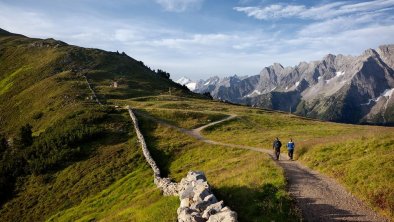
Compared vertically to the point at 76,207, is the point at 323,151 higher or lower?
higher

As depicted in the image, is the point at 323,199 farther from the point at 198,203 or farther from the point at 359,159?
the point at 198,203

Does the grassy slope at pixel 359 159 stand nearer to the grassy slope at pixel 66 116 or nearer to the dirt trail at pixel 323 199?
the dirt trail at pixel 323 199

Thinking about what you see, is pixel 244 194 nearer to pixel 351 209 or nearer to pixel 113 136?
pixel 351 209

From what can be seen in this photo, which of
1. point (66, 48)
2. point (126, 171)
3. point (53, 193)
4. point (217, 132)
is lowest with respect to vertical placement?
point (53, 193)

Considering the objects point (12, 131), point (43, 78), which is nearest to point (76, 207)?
point (12, 131)

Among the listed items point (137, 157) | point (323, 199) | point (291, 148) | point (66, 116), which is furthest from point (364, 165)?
point (66, 116)

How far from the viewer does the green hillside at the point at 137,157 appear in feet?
90.1

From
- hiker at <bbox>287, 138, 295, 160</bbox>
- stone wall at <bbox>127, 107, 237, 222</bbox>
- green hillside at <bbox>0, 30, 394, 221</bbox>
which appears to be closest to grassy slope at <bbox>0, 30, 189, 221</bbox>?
green hillside at <bbox>0, 30, 394, 221</bbox>

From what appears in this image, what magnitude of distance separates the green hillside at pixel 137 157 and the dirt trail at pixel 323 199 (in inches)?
31.5

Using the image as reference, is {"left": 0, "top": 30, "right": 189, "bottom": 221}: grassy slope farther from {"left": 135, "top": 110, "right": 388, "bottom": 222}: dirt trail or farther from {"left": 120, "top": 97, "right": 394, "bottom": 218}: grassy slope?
{"left": 120, "top": 97, "right": 394, "bottom": 218}: grassy slope

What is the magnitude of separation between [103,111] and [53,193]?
100 feet

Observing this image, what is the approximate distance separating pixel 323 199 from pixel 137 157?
3607cm

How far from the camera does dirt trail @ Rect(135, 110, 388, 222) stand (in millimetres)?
22547

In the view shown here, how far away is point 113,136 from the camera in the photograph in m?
67.2
